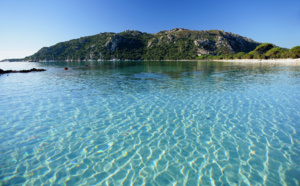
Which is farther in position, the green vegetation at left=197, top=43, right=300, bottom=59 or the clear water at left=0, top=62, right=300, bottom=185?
the green vegetation at left=197, top=43, right=300, bottom=59

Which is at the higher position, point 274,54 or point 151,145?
point 274,54

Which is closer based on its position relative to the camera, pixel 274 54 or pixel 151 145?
pixel 151 145

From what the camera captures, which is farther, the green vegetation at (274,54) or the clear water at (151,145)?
the green vegetation at (274,54)

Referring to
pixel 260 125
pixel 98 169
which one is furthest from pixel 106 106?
pixel 260 125

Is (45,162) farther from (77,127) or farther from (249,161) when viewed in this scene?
(249,161)

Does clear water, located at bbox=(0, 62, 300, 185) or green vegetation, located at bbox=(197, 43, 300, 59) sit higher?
green vegetation, located at bbox=(197, 43, 300, 59)

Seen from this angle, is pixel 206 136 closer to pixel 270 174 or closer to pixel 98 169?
pixel 270 174

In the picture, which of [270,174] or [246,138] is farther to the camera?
[246,138]

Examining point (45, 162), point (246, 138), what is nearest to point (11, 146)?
point (45, 162)

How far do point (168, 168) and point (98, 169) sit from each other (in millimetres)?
2598

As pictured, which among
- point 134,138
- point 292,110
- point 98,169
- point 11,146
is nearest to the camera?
point 98,169

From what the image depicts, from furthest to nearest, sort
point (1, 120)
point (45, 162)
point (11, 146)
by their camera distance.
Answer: point (1, 120)
point (11, 146)
point (45, 162)

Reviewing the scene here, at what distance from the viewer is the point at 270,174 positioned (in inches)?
208

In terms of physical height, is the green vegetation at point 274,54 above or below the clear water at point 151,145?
above
